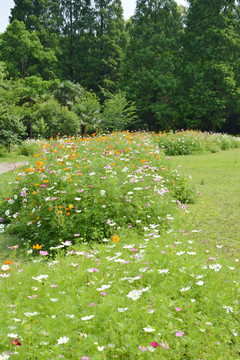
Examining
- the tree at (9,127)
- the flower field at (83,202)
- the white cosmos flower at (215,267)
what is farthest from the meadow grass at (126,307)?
the tree at (9,127)

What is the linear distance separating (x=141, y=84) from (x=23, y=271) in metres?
26.3

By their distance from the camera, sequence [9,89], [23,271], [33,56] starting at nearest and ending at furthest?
[23,271] → [9,89] → [33,56]

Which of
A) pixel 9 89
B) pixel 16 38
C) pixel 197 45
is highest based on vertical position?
pixel 16 38

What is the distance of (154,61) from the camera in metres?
26.8

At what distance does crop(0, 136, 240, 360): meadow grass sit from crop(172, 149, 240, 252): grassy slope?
1.88ft

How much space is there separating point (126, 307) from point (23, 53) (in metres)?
30.2

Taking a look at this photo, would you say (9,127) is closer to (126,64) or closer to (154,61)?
(126,64)

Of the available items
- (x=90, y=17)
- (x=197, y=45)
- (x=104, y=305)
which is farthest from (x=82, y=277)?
(x=90, y=17)

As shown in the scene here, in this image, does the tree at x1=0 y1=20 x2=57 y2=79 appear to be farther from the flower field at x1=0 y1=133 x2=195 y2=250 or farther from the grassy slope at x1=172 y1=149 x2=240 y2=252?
the flower field at x1=0 y1=133 x2=195 y2=250

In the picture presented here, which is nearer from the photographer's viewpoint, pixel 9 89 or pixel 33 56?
pixel 9 89

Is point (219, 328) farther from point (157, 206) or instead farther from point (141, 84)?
point (141, 84)

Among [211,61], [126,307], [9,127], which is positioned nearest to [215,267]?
[126,307]

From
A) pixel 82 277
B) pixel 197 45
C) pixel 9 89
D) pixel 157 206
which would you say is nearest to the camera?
pixel 82 277

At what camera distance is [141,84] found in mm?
26984
